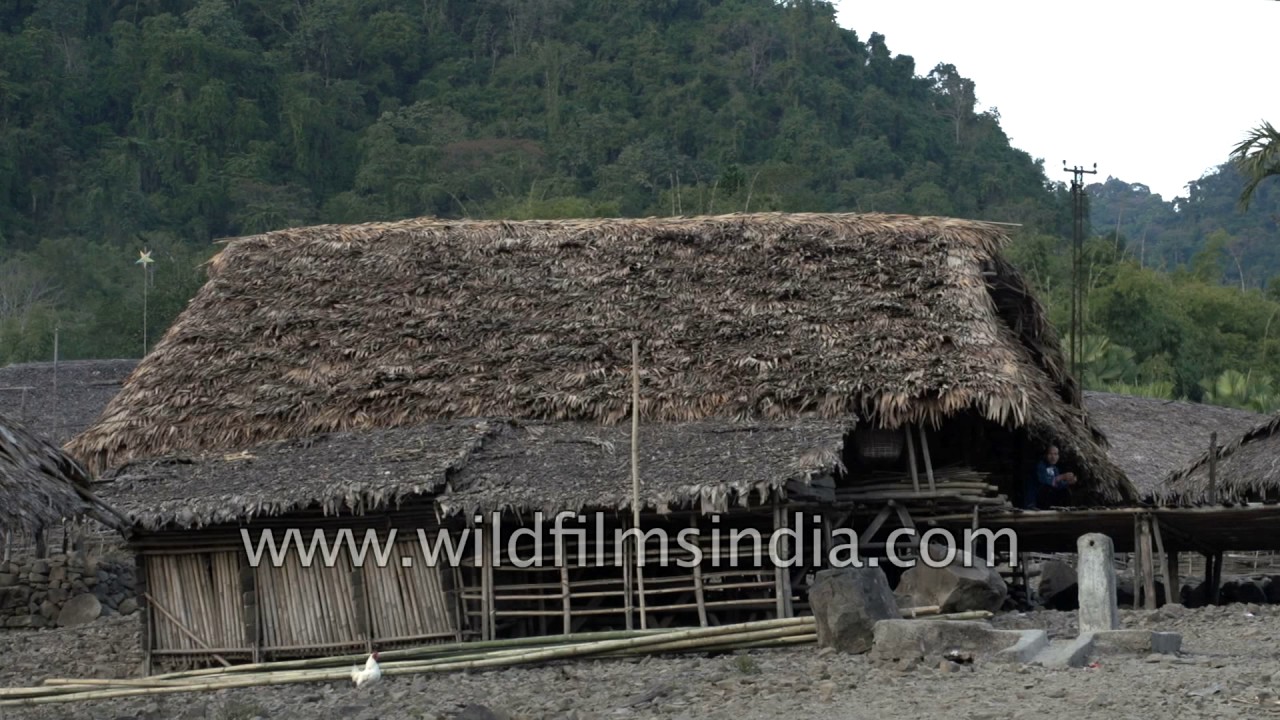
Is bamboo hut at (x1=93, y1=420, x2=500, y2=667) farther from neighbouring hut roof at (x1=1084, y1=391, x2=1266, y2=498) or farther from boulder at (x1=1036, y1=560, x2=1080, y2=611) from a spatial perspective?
neighbouring hut roof at (x1=1084, y1=391, x2=1266, y2=498)

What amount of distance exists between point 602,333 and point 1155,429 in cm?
1365

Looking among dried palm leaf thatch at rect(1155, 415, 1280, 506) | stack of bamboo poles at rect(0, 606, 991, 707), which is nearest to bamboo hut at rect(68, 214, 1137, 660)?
stack of bamboo poles at rect(0, 606, 991, 707)

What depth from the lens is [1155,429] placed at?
27.9 metres

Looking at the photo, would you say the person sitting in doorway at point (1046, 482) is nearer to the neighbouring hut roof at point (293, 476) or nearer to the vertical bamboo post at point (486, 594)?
the neighbouring hut roof at point (293, 476)

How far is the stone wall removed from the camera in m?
22.2

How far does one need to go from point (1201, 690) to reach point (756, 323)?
808cm

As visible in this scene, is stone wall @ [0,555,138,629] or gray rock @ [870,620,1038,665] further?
stone wall @ [0,555,138,629]

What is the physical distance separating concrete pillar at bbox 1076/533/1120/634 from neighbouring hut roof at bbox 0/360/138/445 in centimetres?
1802

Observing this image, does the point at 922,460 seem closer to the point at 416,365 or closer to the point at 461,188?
the point at 416,365

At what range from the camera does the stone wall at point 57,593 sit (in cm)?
2217

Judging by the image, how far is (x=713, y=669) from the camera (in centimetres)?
1274

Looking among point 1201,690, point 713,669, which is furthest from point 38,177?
point 1201,690

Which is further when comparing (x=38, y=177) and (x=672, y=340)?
(x=38, y=177)

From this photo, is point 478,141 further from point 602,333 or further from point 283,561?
point 283,561
